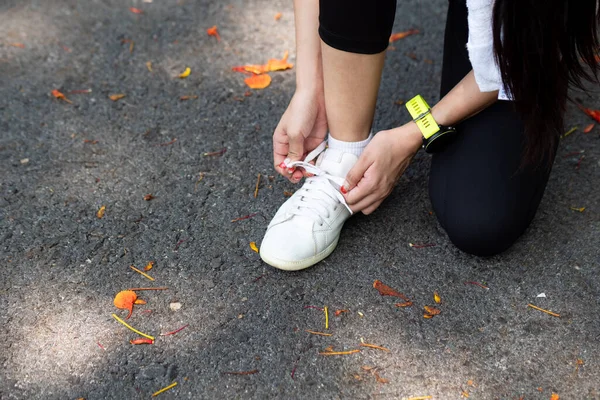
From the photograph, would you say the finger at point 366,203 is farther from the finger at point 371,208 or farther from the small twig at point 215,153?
the small twig at point 215,153

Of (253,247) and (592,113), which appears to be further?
(592,113)

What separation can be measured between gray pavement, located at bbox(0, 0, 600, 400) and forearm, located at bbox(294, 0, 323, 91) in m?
0.35

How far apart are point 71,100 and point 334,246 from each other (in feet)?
3.54

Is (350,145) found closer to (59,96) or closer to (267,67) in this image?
(267,67)

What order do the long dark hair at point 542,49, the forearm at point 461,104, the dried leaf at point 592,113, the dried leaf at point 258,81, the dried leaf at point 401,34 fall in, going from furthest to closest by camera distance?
the dried leaf at point 401,34 < the dried leaf at point 258,81 < the dried leaf at point 592,113 < the forearm at point 461,104 < the long dark hair at point 542,49

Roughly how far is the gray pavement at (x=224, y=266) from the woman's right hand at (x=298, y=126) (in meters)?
0.20

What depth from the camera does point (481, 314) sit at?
1491 millimetres

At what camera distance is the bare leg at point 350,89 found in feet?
4.89

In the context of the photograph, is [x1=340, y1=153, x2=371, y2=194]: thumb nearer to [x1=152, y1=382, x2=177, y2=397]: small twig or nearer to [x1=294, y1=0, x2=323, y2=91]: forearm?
[x1=294, y1=0, x2=323, y2=91]: forearm

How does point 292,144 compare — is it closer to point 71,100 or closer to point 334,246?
point 334,246

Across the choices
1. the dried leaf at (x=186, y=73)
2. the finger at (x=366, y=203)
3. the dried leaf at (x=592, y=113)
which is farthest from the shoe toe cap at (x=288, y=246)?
the dried leaf at (x=592, y=113)

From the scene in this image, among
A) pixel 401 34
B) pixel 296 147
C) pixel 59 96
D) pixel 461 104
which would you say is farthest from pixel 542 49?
pixel 59 96

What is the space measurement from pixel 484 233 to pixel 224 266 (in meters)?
0.64

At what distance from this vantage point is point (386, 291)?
5.07ft
